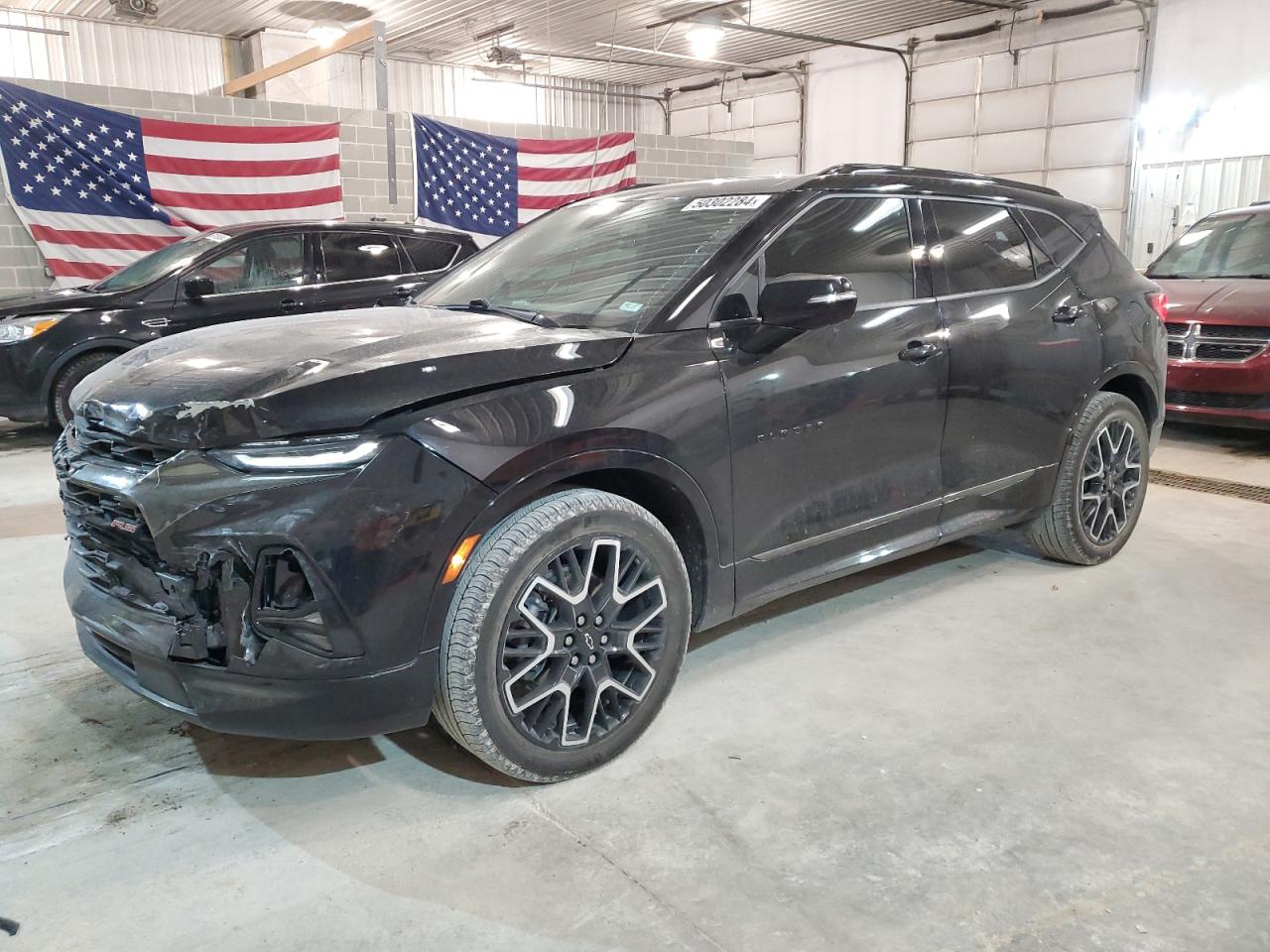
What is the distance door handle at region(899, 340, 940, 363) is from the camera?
10.3 ft

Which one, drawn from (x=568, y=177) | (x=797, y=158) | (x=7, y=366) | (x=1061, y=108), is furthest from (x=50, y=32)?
(x=1061, y=108)

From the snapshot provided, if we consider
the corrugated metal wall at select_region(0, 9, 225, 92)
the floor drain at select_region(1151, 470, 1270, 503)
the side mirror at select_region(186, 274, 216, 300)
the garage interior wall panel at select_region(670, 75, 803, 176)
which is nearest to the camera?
the floor drain at select_region(1151, 470, 1270, 503)

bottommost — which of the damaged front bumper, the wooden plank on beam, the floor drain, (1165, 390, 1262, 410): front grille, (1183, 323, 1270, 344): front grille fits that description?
the floor drain

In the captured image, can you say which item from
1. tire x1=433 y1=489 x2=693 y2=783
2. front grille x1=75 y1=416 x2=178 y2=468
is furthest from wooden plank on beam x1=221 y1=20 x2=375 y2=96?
tire x1=433 y1=489 x2=693 y2=783

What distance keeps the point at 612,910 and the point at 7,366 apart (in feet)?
20.8

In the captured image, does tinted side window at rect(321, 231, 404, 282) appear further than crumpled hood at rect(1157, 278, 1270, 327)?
Yes

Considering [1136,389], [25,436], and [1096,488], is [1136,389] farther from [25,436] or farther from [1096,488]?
[25,436]

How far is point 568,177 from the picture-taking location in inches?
472

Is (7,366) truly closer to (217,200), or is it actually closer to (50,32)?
(217,200)

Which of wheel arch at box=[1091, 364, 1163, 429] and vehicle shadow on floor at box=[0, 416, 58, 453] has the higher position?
wheel arch at box=[1091, 364, 1163, 429]

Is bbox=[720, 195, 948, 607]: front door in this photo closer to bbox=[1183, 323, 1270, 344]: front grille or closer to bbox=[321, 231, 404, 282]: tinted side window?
bbox=[1183, 323, 1270, 344]: front grille

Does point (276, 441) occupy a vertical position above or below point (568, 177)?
below

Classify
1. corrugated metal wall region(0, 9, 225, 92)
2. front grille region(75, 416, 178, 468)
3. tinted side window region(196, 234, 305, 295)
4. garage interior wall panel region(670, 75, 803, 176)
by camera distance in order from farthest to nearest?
Answer: garage interior wall panel region(670, 75, 803, 176), corrugated metal wall region(0, 9, 225, 92), tinted side window region(196, 234, 305, 295), front grille region(75, 416, 178, 468)

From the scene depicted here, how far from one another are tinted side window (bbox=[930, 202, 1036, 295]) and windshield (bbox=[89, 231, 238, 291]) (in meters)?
5.59
